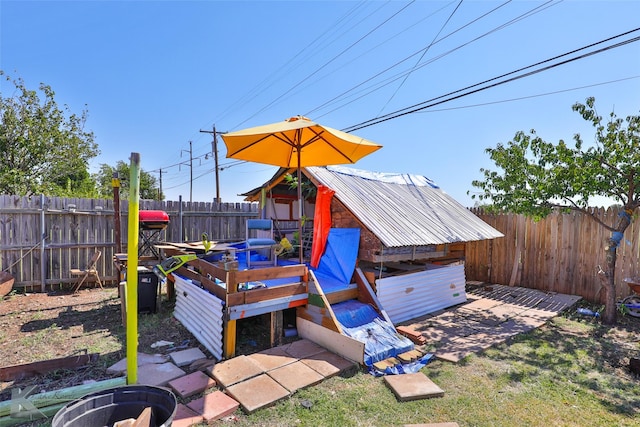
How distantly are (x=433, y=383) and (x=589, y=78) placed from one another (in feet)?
22.1

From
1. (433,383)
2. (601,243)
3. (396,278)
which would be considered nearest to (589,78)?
(601,243)

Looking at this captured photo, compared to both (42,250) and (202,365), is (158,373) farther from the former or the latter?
(42,250)

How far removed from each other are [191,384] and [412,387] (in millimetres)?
2474

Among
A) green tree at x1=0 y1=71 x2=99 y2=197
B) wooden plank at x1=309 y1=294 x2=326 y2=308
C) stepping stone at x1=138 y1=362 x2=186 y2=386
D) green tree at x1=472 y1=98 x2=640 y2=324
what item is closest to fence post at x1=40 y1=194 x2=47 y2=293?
green tree at x1=0 y1=71 x2=99 y2=197

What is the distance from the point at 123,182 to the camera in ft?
114

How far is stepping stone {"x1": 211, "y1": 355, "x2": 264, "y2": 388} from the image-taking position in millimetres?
3588

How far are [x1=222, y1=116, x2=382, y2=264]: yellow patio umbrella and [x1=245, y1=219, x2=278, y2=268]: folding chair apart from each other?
0.76 m

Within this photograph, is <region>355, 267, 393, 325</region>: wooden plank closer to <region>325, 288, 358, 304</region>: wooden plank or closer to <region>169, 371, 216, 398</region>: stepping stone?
<region>325, 288, 358, 304</region>: wooden plank

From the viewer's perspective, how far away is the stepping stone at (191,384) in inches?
132

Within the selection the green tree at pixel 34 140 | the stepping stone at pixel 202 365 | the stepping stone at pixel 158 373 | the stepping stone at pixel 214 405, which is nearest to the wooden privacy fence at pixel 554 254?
the stepping stone at pixel 202 365

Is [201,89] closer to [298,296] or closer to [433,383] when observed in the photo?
[298,296]

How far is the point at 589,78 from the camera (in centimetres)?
623

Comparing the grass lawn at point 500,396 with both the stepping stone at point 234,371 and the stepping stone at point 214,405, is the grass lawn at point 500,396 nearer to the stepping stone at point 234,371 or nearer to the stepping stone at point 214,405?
the stepping stone at point 214,405

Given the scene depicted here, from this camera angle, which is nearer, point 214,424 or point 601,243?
point 214,424
